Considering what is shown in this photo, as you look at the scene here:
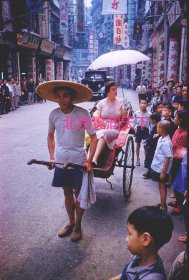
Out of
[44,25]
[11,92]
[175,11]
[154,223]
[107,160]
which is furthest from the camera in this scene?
[44,25]

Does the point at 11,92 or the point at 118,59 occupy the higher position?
the point at 118,59

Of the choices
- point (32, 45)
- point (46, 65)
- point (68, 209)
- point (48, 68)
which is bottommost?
point (68, 209)

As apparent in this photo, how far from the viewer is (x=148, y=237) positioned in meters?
1.78

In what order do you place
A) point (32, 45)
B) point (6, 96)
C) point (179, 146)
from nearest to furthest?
→ point (179, 146)
point (6, 96)
point (32, 45)

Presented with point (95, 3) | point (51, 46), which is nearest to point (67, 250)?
point (51, 46)

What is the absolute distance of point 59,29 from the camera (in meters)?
33.8

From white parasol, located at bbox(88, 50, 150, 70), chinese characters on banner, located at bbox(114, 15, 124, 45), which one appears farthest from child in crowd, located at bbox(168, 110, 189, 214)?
chinese characters on banner, located at bbox(114, 15, 124, 45)

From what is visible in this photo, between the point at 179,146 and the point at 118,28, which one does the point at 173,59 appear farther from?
the point at 118,28

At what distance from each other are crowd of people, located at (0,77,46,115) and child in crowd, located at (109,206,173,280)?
14.9m

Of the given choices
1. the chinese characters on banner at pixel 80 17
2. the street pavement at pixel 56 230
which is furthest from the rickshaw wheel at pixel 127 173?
the chinese characters on banner at pixel 80 17

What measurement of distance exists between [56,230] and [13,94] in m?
15.1

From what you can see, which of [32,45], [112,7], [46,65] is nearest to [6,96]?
[32,45]

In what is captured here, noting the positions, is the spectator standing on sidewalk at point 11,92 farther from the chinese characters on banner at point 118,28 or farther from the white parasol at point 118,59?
the chinese characters on banner at point 118,28

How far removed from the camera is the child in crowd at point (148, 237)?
→ 5.82ft
